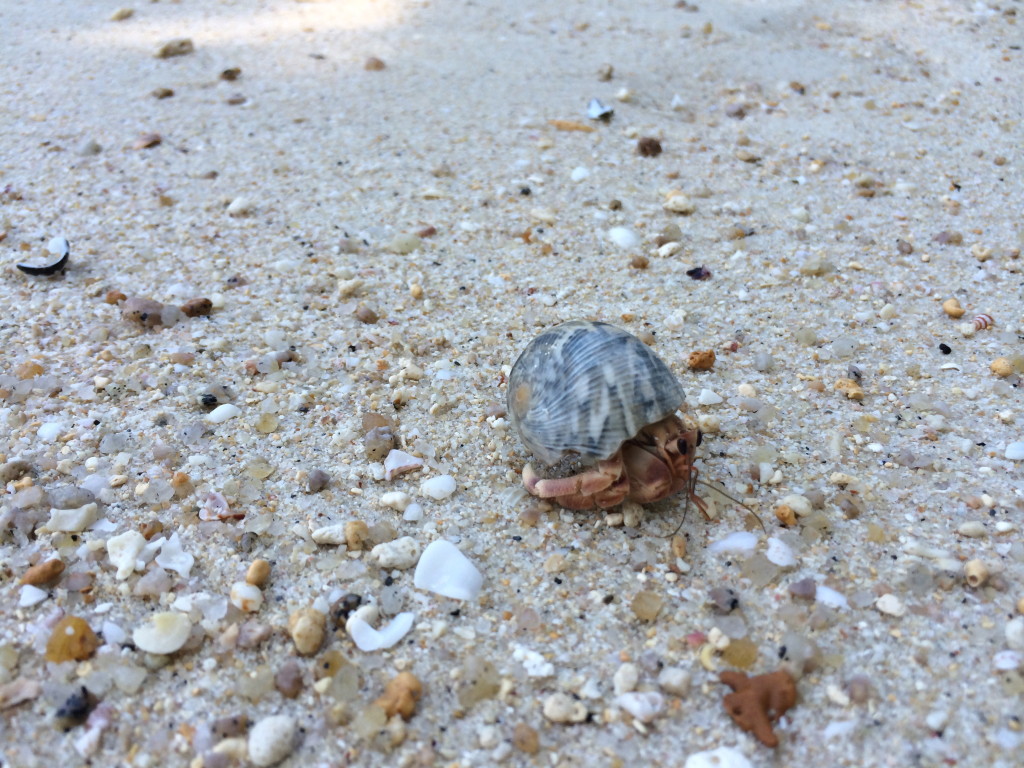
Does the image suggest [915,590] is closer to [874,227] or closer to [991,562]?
[991,562]

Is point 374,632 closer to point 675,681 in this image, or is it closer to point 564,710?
point 564,710

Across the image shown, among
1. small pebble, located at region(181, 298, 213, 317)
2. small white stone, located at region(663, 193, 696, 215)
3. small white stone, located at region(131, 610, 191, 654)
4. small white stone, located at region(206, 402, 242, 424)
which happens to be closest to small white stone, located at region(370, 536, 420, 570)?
small white stone, located at region(131, 610, 191, 654)

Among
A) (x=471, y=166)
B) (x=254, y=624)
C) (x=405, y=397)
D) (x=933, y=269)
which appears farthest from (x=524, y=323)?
(x=933, y=269)

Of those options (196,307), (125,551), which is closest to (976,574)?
(125,551)

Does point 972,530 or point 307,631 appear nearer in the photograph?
point 307,631

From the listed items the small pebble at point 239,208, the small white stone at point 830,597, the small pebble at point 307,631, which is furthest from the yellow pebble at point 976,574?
the small pebble at point 239,208

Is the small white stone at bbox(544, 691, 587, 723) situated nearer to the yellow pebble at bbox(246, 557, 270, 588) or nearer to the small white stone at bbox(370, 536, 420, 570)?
the small white stone at bbox(370, 536, 420, 570)

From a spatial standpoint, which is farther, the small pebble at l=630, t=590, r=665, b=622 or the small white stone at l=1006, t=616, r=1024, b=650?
the small pebble at l=630, t=590, r=665, b=622
